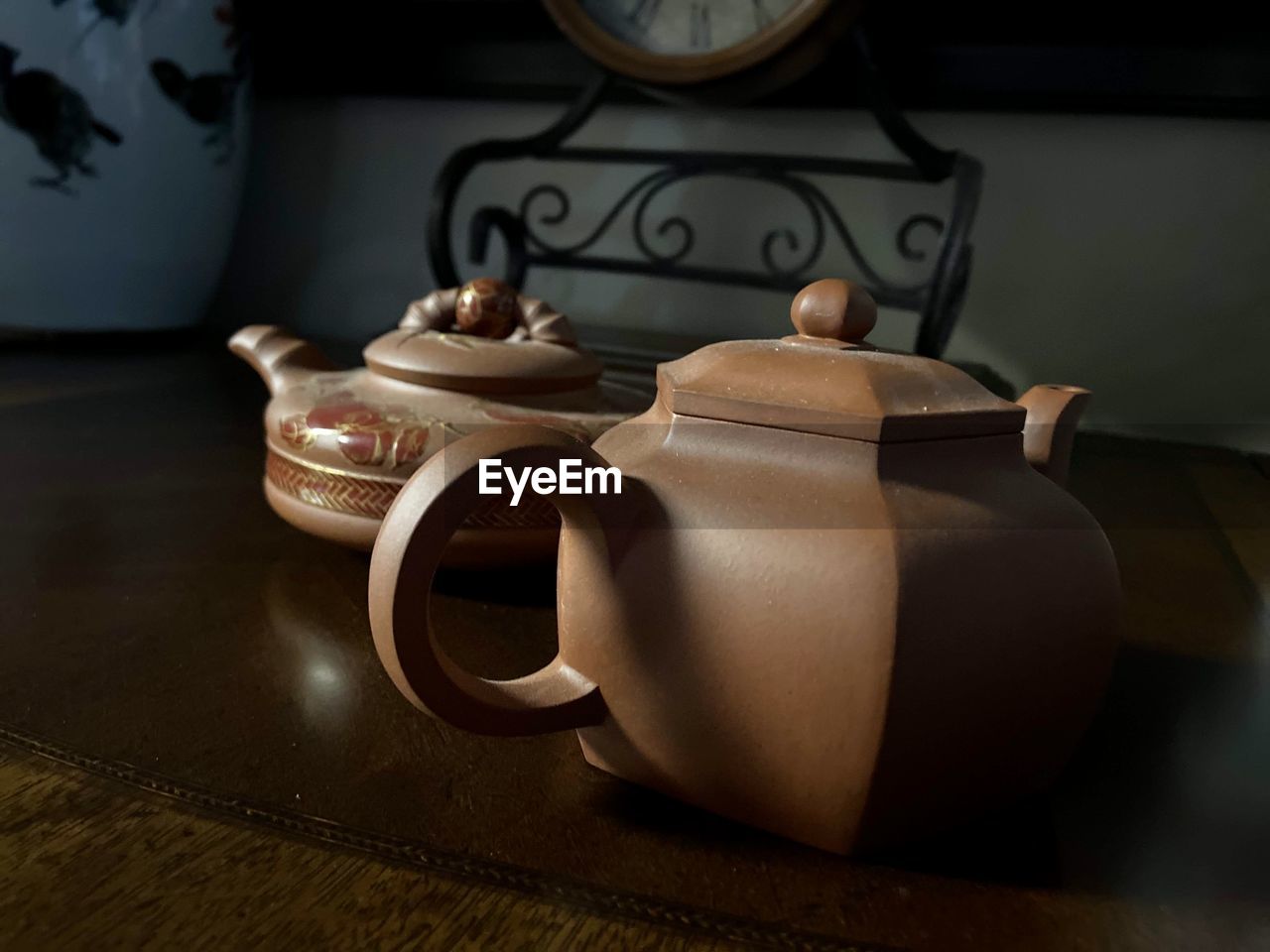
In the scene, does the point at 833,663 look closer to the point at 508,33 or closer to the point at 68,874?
the point at 68,874

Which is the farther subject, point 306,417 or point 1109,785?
point 306,417

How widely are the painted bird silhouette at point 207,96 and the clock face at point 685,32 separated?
1.49 ft

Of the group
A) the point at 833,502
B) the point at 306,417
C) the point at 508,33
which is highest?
the point at 508,33

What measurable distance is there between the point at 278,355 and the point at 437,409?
164 mm

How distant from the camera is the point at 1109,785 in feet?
1.26

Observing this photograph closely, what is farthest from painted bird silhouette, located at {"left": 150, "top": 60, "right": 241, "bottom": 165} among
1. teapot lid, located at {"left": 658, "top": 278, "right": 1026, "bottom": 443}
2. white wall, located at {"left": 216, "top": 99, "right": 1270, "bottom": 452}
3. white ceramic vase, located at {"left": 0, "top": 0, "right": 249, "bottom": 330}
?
teapot lid, located at {"left": 658, "top": 278, "right": 1026, "bottom": 443}

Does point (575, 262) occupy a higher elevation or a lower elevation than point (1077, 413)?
lower

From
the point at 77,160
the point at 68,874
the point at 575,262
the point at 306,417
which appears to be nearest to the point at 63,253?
the point at 77,160

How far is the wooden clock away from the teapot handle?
2.37 ft

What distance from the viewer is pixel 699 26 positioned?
98 centimetres

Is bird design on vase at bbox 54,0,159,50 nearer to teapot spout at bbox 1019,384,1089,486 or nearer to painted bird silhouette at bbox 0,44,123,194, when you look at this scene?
painted bird silhouette at bbox 0,44,123,194

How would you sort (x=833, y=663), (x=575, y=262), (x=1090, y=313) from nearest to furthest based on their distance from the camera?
(x=833, y=663) < (x=1090, y=313) < (x=575, y=262)

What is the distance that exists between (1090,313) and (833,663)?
949mm

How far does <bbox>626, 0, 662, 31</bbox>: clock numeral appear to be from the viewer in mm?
1009
